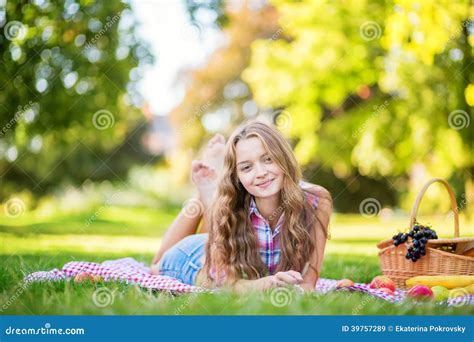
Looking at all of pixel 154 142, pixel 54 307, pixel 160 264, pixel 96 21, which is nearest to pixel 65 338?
pixel 54 307

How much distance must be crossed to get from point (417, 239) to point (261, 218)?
0.90 m

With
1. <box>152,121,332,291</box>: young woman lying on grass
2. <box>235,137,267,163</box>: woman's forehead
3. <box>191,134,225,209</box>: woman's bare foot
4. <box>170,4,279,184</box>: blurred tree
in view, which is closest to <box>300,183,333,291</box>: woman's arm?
<box>152,121,332,291</box>: young woman lying on grass

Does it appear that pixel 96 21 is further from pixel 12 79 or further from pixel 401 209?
pixel 401 209

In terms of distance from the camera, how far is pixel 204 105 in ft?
43.9

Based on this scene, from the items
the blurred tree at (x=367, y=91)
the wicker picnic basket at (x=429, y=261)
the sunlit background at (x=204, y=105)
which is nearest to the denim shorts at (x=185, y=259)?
the wicker picnic basket at (x=429, y=261)

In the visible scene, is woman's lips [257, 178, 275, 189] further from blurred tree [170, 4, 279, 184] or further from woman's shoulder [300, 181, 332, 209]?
blurred tree [170, 4, 279, 184]

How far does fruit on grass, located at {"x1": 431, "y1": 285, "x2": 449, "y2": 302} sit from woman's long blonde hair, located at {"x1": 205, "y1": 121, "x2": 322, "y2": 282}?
0.59 meters

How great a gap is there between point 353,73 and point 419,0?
419 cm

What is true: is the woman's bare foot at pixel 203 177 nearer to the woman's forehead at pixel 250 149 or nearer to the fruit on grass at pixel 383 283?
the woman's forehead at pixel 250 149

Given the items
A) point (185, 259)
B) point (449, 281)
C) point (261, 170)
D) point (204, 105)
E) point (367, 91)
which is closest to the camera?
point (261, 170)

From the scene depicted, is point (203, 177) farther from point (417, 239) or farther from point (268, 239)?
point (417, 239)

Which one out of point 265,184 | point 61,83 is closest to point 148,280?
point 265,184

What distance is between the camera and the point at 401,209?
39.2ft

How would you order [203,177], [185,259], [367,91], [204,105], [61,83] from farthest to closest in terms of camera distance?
[204,105], [367,91], [61,83], [203,177], [185,259]
